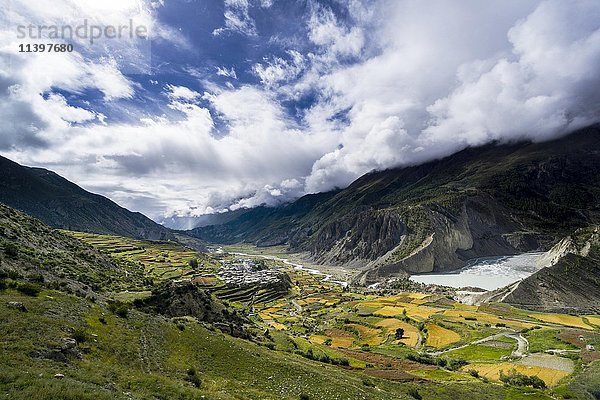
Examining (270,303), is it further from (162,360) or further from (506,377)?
(162,360)

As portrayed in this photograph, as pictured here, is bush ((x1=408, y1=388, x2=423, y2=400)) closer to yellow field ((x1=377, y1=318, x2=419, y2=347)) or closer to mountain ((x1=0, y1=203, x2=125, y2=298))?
mountain ((x1=0, y1=203, x2=125, y2=298))

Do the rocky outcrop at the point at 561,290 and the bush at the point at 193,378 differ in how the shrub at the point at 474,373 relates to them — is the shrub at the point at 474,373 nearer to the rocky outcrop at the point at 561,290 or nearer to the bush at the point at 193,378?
the bush at the point at 193,378

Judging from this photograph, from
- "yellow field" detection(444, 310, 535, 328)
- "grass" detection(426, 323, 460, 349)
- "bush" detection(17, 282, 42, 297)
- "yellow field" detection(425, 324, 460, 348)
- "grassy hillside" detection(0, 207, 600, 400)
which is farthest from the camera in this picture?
"yellow field" detection(444, 310, 535, 328)

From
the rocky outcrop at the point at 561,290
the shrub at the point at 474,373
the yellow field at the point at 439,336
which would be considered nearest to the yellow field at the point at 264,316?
the yellow field at the point at 439,336

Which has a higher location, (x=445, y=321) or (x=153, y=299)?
(x=153, y=299)

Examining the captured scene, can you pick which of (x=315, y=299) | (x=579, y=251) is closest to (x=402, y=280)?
(x=315, y=299)

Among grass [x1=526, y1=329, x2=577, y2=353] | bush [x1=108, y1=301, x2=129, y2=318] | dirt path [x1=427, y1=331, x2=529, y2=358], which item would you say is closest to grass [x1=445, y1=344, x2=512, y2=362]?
dirt path [x1=427, y1=331, x2=529, y2=358]

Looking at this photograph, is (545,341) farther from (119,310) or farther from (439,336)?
(119,310)
